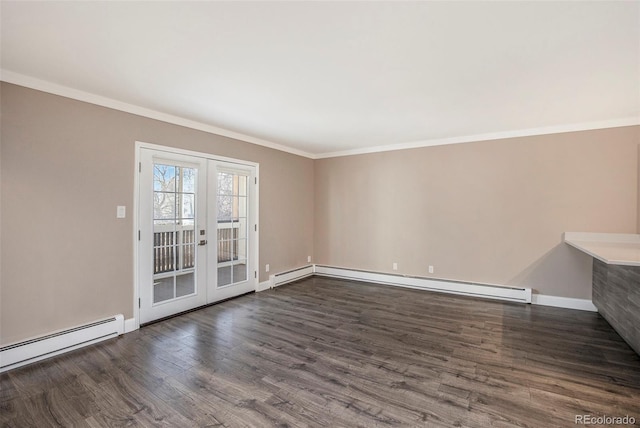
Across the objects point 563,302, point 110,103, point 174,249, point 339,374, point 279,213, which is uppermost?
point 110,103

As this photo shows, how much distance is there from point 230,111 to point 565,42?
10.5 feet

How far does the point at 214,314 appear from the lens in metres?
3.89

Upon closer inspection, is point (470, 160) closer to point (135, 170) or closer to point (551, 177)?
point (551, 177)

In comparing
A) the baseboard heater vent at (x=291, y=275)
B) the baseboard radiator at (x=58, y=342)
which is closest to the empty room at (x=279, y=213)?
the baseboard radiator at (x=58, y=342)

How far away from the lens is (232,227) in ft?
15.2

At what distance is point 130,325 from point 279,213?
2878mm

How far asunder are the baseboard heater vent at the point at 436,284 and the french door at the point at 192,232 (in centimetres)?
185

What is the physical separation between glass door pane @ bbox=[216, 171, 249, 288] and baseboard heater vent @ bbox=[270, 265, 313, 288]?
0.63 meters

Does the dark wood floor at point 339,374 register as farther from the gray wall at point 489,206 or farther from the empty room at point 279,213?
the gray wall at point 489,206

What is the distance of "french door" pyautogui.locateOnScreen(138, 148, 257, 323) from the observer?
352 centimetres

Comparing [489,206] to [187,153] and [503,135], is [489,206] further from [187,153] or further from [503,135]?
[187,153]

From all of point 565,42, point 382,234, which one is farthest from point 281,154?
point 565,42

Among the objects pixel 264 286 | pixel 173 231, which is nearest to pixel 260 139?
pixel 173 231

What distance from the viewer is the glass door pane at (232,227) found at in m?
4.42
